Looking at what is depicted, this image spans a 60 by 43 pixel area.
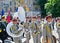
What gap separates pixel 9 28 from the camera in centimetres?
1324

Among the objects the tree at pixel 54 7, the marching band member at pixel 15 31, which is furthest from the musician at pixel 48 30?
the tree at pixel 54 7

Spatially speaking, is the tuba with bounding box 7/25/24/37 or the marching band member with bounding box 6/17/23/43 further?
the tuba with bounding box 7/25/24/37

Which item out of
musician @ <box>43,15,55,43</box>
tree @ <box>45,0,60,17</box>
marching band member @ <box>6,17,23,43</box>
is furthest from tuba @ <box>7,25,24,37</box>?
tree @ <box>45,0,60,17</box>

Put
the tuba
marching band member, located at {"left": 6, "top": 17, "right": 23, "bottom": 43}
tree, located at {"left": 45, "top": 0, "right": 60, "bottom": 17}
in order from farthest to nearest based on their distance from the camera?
tree, located at {"left": 45, "top": 0, "right": 60, "bottom": 17}, the tuba, marching band member, located at {"left": 6, "top": 17, "right": 23, "bottom": 43}

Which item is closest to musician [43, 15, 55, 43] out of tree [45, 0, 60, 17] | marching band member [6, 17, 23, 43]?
marching band member [6, 17, 23, 43]

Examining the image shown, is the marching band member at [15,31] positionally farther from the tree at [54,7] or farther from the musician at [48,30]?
the tree at [54,7]

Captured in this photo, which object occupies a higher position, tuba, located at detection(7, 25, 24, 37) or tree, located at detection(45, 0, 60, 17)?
tuba, located at detection(7, 25, 24, 37)

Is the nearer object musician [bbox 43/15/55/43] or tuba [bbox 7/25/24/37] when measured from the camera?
musician [bbox 43/15/55/43]

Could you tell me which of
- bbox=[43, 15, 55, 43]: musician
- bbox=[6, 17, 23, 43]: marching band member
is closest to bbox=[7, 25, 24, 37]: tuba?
bbox=[6, 17, 23, 43]: marching band member

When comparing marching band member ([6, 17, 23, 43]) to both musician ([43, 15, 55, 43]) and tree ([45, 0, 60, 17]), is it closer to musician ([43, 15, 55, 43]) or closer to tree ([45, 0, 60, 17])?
musician ([43, 15, 55, 43])

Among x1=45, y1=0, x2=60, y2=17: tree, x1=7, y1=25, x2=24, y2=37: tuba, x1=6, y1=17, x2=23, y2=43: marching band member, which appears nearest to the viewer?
x1=6, y1=17, x2=23, y2=43: marching band member

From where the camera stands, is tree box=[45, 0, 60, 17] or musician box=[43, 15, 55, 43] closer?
musician box=[43, 15, 55, 43]

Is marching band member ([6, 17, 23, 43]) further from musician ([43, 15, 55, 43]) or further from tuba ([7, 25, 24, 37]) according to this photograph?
musician ([43, 15, 55, 43])

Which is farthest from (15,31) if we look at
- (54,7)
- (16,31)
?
(54,7)
